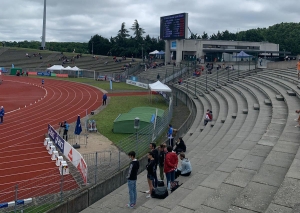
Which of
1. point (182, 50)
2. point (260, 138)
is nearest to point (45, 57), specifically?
point (182, 50)

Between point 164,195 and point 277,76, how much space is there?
21108 millimetres

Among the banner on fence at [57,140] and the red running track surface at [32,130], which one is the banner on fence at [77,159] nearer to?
the red running track surface at [32,130]

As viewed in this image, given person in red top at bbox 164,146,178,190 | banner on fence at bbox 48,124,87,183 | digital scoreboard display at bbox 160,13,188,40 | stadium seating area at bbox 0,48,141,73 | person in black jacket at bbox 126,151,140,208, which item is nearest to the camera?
person in black jacket at bbox 126,151,140,208

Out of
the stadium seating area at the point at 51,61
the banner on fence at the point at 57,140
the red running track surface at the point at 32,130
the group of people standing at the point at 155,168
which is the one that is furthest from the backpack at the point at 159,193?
the stadium seating area at the point at 51,61

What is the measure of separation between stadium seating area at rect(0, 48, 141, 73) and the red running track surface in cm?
2380

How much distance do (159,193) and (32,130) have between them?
14.6 meters

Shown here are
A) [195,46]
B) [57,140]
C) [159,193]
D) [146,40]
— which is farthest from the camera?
[146,40]

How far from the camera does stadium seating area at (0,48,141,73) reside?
2677 inches

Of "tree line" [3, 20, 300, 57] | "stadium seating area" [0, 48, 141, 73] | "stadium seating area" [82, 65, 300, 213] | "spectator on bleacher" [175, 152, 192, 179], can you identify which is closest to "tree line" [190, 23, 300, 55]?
"tree line" [3, 20, 300, 57]

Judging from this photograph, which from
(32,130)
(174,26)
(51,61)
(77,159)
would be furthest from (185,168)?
(51,61)

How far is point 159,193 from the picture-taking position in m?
8.89

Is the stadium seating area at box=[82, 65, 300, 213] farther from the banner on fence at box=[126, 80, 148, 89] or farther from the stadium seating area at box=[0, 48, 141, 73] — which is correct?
the stadium seating area at box=[0, 48, 141, 73]

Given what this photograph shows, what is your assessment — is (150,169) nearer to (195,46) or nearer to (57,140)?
(57,140)

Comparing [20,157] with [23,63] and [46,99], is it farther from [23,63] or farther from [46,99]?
[23,63]
